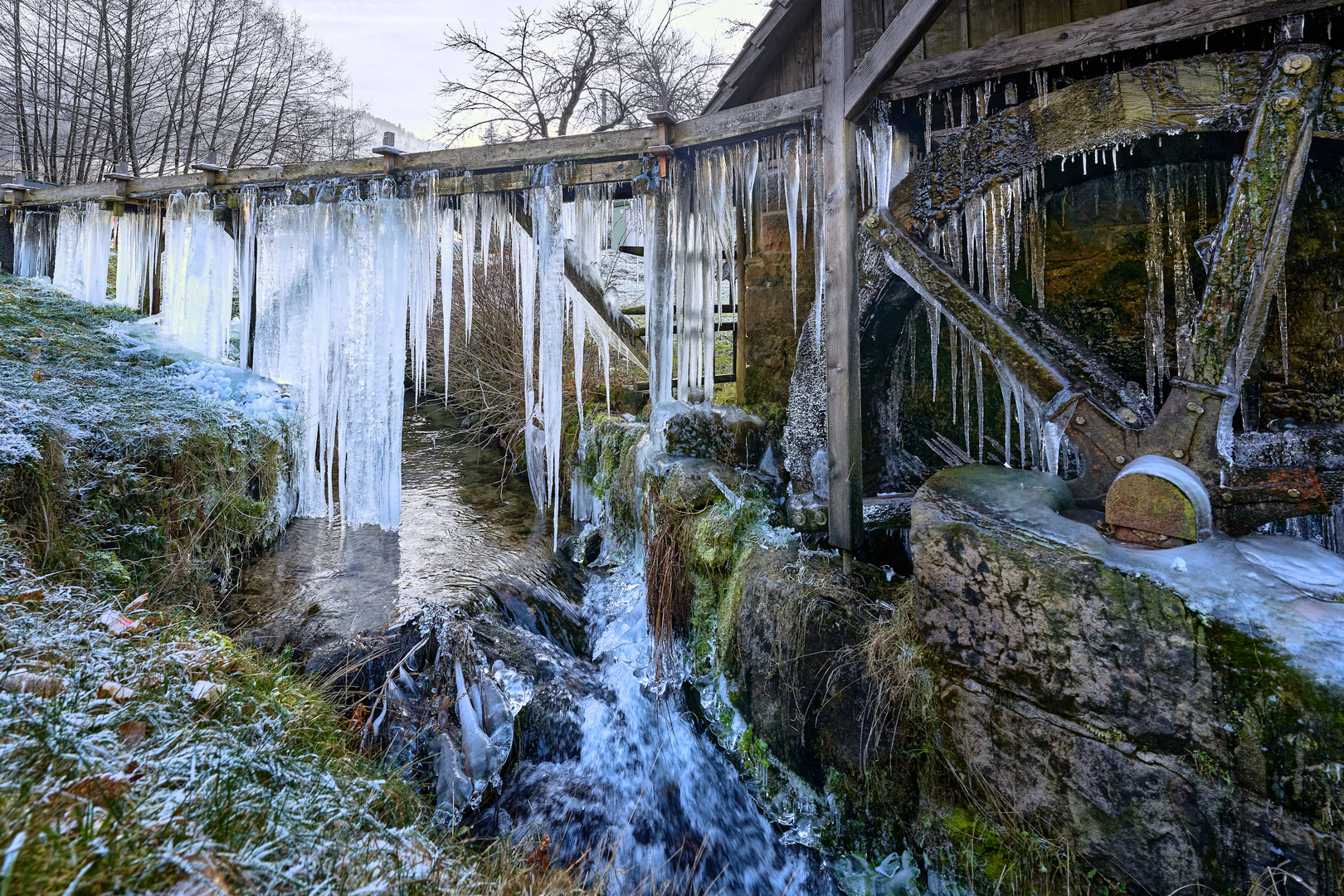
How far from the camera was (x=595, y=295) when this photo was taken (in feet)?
20.6

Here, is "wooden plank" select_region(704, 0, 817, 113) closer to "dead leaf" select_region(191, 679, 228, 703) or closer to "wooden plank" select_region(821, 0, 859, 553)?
"wooden plank" select_region(821, 0, 859, 553)

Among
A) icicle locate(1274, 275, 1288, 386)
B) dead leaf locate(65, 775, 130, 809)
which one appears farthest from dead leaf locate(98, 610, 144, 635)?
icicle locate(1274, 275, 1288, 386)

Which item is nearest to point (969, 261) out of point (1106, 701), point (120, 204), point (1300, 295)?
point (1300, 295)

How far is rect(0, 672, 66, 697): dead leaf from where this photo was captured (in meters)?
1.92

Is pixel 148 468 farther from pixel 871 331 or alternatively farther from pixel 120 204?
pixel 871 331

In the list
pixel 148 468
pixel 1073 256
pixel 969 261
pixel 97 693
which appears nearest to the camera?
pixel 97 693

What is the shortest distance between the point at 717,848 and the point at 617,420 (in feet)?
14.2

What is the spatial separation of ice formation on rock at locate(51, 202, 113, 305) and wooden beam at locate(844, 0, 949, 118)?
8557 mm

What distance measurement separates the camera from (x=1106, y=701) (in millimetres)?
2148

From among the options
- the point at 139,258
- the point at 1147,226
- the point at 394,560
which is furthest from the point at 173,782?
the point at 139,258

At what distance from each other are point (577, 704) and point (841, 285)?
2983 millimetres

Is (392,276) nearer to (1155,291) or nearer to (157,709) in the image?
(157,709)

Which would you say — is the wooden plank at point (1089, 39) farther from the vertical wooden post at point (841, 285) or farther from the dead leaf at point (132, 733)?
the dead leaf at point (132, 733)

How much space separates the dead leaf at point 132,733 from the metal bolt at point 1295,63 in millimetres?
4968
